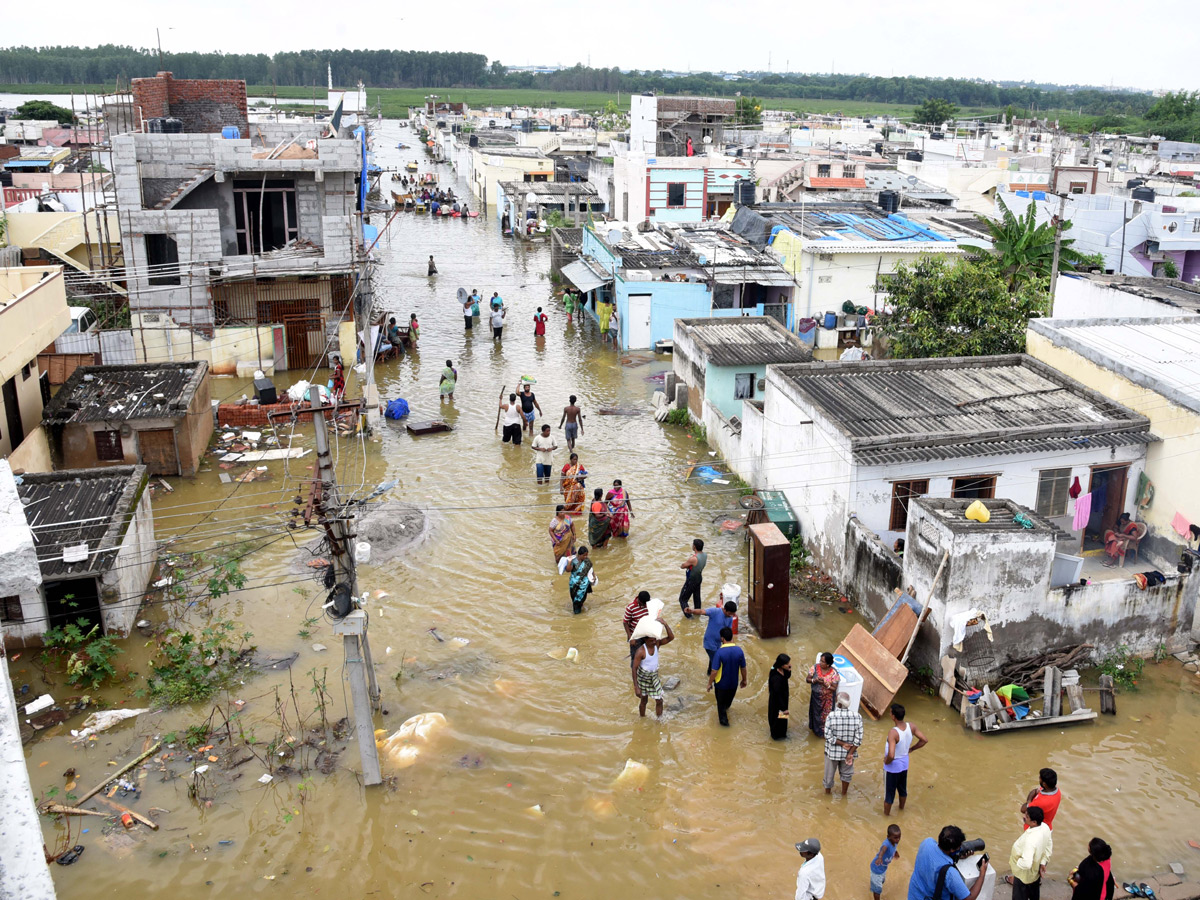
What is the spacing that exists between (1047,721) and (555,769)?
5306 millimetres

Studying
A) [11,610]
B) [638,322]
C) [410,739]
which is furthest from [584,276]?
[410,739]

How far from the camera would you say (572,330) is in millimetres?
28500

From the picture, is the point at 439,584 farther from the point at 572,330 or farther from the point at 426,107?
the point at 426,107

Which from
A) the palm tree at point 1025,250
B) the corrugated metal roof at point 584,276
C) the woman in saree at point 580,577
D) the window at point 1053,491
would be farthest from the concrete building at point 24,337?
the palm tree at point 1025,250

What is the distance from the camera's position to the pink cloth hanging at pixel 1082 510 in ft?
42.1

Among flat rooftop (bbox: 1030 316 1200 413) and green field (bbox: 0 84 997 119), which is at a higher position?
green field (bbox: 0 84 997 119)

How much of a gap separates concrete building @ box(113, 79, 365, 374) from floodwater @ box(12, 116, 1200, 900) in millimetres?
8934

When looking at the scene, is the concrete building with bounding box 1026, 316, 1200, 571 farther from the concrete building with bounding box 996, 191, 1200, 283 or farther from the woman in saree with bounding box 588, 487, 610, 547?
the concrete building with bounding box 996, 191, 1200, 283

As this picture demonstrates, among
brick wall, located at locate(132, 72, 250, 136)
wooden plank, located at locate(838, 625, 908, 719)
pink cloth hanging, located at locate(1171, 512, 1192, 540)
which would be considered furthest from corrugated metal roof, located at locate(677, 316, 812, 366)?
brick wall, located at locate(132, 72, 250, 136)

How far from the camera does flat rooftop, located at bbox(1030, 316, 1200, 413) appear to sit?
1292cm

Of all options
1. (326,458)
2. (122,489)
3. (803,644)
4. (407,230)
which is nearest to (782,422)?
A: (803,644)

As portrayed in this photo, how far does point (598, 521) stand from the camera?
14.0 metres

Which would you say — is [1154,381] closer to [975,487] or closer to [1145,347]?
[1145,347]

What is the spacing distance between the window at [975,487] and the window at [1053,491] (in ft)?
2.43
